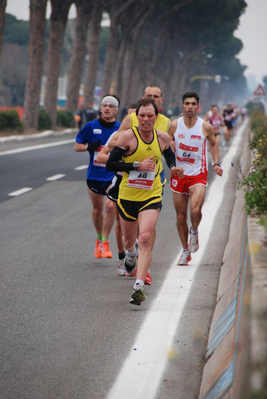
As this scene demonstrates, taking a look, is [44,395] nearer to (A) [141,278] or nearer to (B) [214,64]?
(A) [141,278]

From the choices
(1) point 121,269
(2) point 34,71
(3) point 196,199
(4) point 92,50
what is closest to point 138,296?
(1) point 121,269

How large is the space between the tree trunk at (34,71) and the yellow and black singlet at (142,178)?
30368 millimetres

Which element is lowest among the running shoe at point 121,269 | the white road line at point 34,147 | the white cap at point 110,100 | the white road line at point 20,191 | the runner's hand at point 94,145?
the white road line at point 34,147

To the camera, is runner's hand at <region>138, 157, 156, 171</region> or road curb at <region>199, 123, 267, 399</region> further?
runner's hand at <region>138, 157, 156, 171</region>

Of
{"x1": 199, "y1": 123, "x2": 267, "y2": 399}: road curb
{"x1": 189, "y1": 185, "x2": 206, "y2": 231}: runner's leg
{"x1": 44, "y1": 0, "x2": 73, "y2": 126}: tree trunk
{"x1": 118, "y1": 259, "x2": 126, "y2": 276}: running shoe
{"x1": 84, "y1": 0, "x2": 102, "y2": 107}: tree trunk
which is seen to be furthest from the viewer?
{"x1": 84, "y1": 0, "x2": 102, "y2": 107}: tree trunk

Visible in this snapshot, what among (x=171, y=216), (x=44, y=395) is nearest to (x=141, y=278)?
(x=44, y=395)

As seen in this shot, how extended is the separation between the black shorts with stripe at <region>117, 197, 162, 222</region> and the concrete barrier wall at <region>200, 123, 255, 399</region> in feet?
3.07

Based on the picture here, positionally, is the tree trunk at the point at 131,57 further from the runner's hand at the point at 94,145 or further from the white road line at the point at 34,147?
the runner's hand at the point at 94,145

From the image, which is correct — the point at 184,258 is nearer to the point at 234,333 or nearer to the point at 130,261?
the point at 130,261

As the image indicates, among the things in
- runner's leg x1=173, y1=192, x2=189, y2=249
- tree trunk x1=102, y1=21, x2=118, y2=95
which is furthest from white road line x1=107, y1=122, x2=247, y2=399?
tree trunk x1=102, y1=21, x2=118, y2=95

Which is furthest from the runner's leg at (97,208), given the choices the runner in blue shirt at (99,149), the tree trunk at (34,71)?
the tree trunk at (34,71)

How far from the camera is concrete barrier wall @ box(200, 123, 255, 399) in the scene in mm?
3204

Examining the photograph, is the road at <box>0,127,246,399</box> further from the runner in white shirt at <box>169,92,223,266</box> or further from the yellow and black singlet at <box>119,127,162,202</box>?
the yellow and black singlet at <box>119,127,162,202</box>

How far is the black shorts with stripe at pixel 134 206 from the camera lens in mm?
7062
